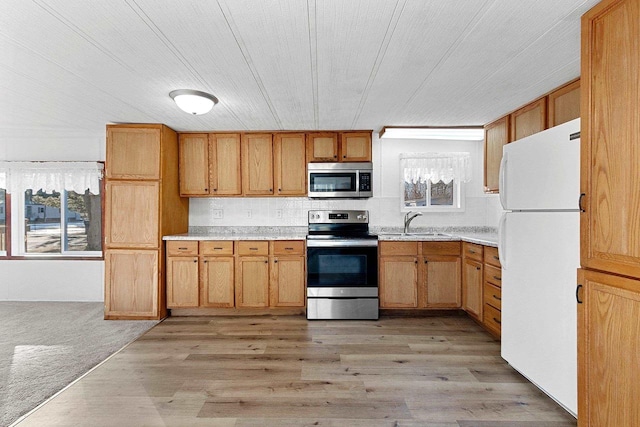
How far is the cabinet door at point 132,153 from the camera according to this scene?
3.54m

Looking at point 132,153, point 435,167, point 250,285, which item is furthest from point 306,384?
point 435,167

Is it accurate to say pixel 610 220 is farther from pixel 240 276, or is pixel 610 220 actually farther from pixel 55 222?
pixel 55 222

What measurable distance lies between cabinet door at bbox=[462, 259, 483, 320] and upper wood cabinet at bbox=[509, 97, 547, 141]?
4.20 ft

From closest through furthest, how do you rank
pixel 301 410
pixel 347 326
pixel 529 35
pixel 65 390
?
pixel 529 35
pixel 301 410
pixel 65 390
pixel 347 326

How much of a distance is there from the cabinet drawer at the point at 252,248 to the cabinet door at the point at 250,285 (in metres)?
0.07

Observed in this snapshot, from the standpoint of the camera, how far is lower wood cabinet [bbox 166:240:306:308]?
12.1ft

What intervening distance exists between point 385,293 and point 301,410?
1.92 metres

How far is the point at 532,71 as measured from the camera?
2.32 metres

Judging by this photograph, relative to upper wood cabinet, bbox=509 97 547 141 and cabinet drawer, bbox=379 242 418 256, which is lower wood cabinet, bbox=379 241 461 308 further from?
upper wood cabinet, bbox=509 97 547 141

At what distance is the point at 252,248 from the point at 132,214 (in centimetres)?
131

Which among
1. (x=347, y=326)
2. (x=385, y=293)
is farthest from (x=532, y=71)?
(x=347, y=326)

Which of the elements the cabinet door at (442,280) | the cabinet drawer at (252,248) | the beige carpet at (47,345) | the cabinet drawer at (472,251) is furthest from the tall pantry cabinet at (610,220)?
the beige carpet at (47,345)

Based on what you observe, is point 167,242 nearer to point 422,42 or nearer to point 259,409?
point 259,409

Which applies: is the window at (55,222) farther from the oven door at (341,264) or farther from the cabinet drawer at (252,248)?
the oven door at (341,264)
